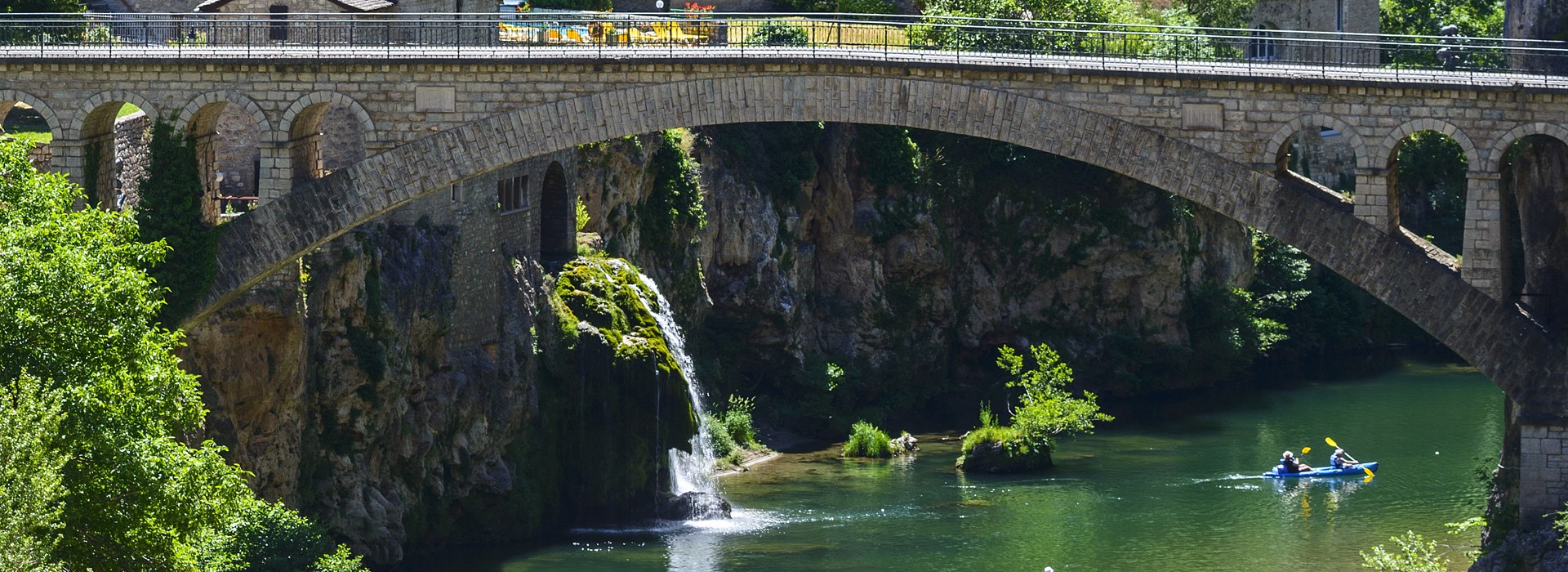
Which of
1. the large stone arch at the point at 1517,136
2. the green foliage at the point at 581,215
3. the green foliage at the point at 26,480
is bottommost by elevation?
the green foliage at the point at 26,480

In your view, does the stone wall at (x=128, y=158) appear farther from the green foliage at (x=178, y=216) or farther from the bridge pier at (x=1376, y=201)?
the bridge pier at (x=1376, y=201)

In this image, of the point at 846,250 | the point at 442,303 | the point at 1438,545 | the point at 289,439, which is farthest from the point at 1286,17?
the point at 289,439

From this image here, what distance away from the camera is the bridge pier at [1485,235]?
131ft

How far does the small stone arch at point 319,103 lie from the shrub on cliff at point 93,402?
9053 mm

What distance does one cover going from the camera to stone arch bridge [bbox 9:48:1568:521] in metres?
40.5

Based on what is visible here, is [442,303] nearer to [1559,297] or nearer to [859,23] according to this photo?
[859,23]

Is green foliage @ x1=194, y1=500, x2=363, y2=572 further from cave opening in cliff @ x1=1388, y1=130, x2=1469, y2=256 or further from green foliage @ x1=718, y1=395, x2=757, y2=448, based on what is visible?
cave opening in cliff @ x1=1388, y1=130, x2=1469, y2=256

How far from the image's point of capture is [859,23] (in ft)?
145

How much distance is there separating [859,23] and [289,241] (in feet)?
35.2

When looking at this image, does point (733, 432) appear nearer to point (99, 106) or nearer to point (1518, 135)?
point (99, 106)

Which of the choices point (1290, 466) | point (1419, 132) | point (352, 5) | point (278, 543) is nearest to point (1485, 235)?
point (1419, 132)

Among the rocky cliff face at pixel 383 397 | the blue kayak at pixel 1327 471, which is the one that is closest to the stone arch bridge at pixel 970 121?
the rocky cliff face at pixel 383 397

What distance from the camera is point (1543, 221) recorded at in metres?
42.6

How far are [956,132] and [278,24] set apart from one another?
12446 millimetres
